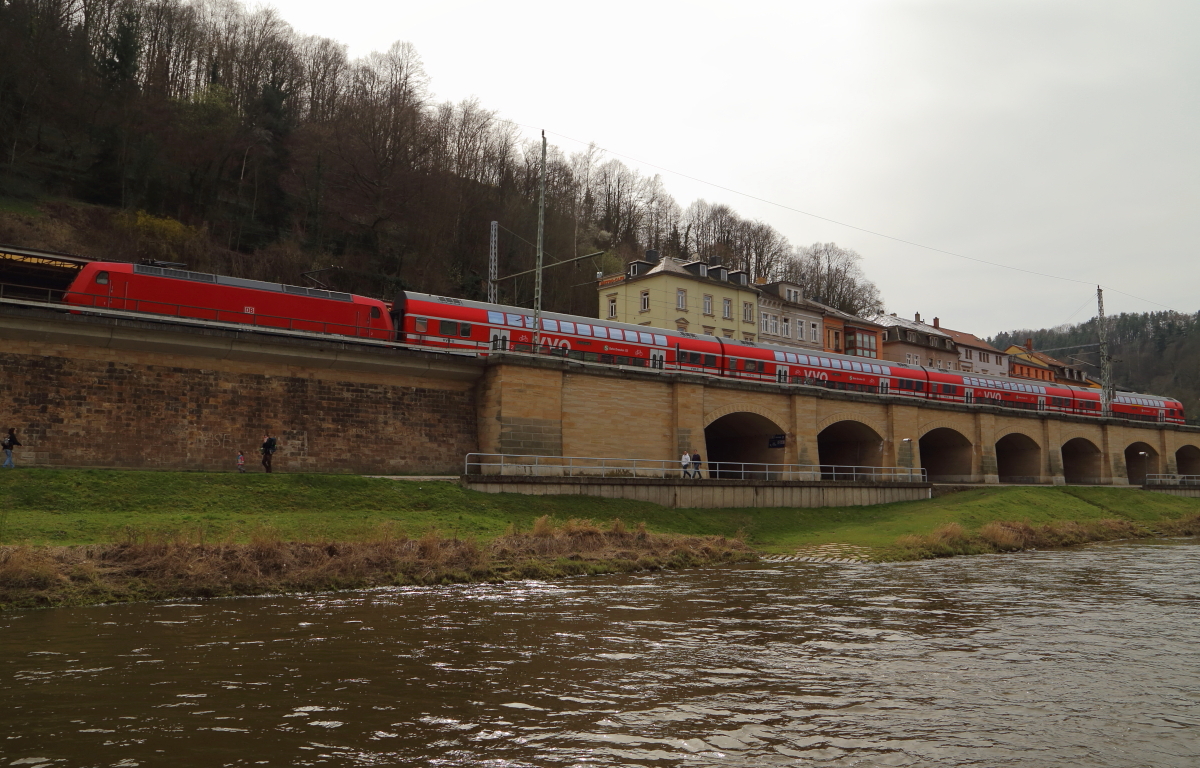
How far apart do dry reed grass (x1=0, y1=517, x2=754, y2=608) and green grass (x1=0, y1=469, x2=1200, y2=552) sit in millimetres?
1296

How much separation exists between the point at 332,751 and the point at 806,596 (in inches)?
A: 515

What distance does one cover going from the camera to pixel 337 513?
2450 centimetres

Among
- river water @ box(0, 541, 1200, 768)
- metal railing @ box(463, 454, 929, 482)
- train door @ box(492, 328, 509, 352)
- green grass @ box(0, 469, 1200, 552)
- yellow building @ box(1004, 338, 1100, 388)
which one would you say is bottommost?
river water @ box(0, 541, 1200, 768)

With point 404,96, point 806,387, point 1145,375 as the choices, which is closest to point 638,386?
point 806,387

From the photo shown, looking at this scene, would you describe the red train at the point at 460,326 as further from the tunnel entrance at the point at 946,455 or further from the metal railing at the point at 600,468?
the metal railing at the point at 600,468

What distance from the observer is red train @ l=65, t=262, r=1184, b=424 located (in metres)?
29.7

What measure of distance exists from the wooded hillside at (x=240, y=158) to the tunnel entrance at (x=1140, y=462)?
4594 cm

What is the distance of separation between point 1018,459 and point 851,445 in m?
16.3

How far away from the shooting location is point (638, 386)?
3728 cm

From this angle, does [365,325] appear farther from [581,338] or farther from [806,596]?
[806,596]

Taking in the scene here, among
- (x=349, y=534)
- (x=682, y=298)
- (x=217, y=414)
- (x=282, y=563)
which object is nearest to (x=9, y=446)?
(x=217, y=414)

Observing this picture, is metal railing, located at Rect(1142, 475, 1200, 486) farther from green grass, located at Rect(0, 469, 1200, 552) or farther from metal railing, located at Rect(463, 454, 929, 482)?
metal railing, located at Rect(463, 454, 929, 482)

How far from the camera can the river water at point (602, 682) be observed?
806 cm

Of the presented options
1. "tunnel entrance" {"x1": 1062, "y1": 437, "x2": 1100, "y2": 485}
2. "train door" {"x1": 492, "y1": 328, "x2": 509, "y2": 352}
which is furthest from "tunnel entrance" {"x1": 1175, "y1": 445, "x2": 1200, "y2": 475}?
"train door" {"x1": 492, "y1": 328, "x2": 509, "y2": 352}
